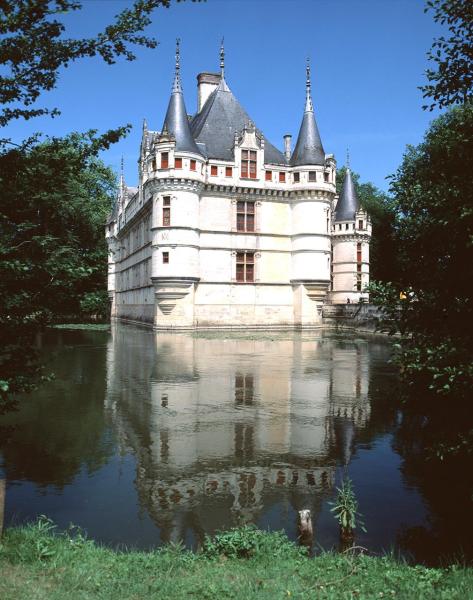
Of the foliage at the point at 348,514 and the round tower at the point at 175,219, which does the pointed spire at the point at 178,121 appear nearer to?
the round tower at the point at 175,219

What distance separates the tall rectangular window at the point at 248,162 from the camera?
34.1 metres

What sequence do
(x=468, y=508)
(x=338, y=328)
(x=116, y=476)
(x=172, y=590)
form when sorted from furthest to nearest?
(x=338, y=328) → (x=116, y=476) → (x=468, y=508) → (x=172, y=590)

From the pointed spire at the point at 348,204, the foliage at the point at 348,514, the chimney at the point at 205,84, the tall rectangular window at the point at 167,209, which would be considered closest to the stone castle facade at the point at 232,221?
the tall rectangular window at the point at 167,209

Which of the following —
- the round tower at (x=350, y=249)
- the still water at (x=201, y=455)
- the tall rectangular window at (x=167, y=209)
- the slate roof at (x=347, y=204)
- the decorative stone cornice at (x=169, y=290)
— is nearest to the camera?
the still water at (x=201, y=455)

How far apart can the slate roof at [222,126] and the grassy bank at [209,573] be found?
103 ft

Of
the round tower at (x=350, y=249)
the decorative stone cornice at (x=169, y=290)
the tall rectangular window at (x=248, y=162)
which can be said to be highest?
the tall rectangular window at (x=248, y=162)

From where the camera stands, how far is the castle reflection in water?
559 cm

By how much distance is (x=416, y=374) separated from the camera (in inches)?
194

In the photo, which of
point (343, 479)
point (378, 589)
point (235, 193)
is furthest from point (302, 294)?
point (378, 589)

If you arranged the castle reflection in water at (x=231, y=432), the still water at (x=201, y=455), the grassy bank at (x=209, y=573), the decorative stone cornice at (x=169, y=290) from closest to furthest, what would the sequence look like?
the grassy bank at (x=209, y=573) → the still water at (x=201, y=455) → the castle reflection in water at (x=231, y=432) → the decorative stone cornice at (x=169, y=290)

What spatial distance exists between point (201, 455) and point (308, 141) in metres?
30.8

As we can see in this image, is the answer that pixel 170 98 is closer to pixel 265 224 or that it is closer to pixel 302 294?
pixel 265 224

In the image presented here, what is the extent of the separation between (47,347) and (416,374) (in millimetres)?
17748

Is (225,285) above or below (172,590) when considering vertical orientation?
above
